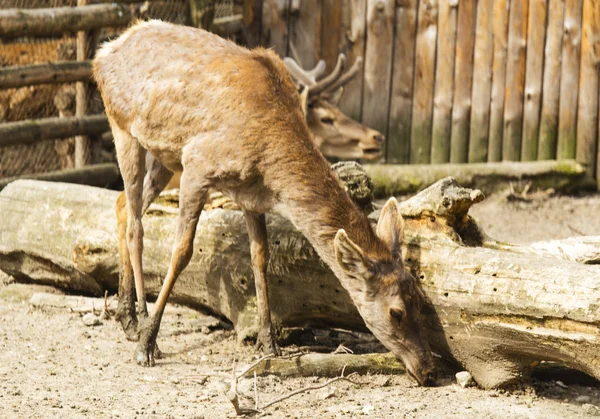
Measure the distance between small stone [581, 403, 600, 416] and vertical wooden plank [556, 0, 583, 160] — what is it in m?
6.09

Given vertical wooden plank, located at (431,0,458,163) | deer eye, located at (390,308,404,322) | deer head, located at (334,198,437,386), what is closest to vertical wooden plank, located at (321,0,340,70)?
vertical wooden plank, located at (431,0,458,163)

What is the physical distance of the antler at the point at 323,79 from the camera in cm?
1045

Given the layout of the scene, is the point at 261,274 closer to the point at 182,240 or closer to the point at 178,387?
the point at 182,240

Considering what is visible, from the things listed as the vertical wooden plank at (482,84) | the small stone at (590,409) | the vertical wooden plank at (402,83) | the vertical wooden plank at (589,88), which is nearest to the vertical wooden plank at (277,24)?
the vertical wooden plank at (402,83)

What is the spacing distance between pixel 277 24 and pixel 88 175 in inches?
125

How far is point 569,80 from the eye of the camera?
10.7m

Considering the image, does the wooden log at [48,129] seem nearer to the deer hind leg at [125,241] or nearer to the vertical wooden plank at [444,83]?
the deer hind leg at [125,241]

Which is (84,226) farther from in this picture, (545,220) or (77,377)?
(545,220)

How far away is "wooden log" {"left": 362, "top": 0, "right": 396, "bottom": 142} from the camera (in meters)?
11.3

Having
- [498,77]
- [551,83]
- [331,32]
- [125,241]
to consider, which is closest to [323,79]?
[331,32]

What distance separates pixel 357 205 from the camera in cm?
606

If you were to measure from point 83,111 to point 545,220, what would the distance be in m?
4.92

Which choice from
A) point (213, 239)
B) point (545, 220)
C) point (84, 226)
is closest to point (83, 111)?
point (84, 226)

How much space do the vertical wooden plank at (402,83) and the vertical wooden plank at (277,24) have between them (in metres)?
1.37
